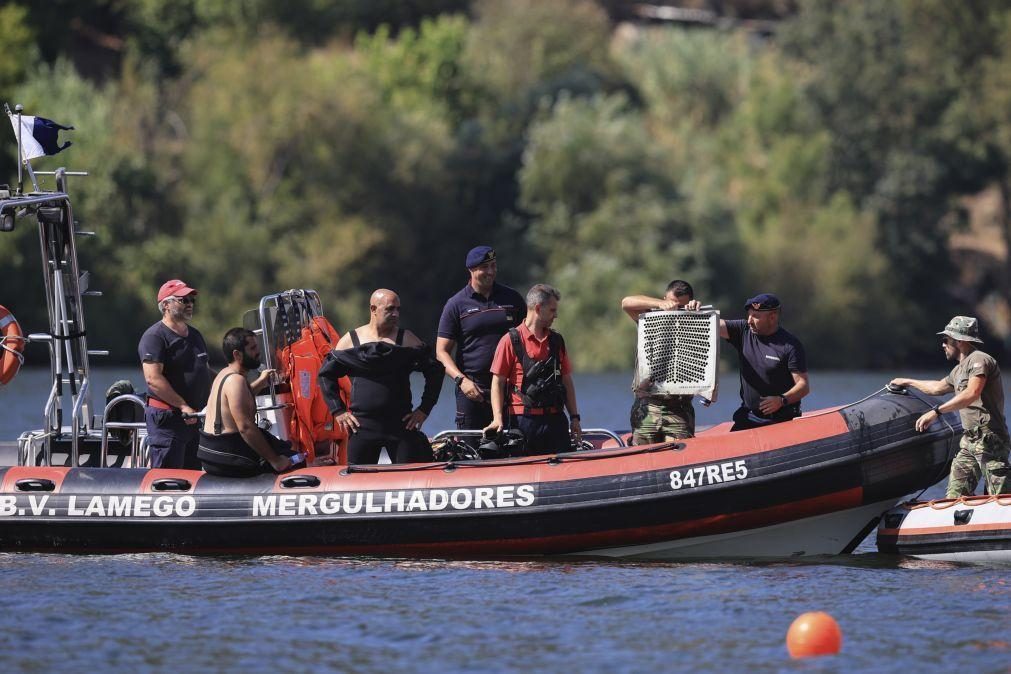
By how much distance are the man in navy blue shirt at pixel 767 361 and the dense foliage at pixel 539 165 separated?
25.6 m

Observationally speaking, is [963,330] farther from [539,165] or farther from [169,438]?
[539,165]

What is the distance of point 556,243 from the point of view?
39562 mm

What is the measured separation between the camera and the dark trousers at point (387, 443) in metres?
11.4

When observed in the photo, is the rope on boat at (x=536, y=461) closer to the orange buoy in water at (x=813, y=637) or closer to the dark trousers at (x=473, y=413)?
the dark trousers at (x=473, y=413)

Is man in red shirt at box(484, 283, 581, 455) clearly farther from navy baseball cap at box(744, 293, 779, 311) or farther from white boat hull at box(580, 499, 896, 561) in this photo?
navy baseball cap at box(744, 293, 779, 311)

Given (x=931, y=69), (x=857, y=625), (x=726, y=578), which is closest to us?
(x=857, y=625)

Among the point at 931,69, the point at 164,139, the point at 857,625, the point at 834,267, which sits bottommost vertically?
the point at 857,625

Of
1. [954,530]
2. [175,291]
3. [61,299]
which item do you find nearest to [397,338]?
[175,291]

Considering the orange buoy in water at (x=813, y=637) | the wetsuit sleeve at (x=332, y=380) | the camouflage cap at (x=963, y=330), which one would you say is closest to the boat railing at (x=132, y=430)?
the wetsuit sleeve at (x=332, y=380)

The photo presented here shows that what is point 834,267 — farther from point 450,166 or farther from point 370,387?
point 370,387

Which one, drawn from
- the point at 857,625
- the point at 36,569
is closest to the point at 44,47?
the point at 36,569

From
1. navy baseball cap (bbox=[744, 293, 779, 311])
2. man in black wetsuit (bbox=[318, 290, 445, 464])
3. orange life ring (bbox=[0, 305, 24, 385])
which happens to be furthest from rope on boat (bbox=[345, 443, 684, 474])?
orange life ring (bbox=[0, 305, 24, 385])

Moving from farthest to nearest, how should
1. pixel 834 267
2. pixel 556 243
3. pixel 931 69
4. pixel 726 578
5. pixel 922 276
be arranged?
pixel 931 69, pixel 922 276, pixel 834 267, pixel 556 243, pixel 726 578

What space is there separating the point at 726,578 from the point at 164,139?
110 feet
